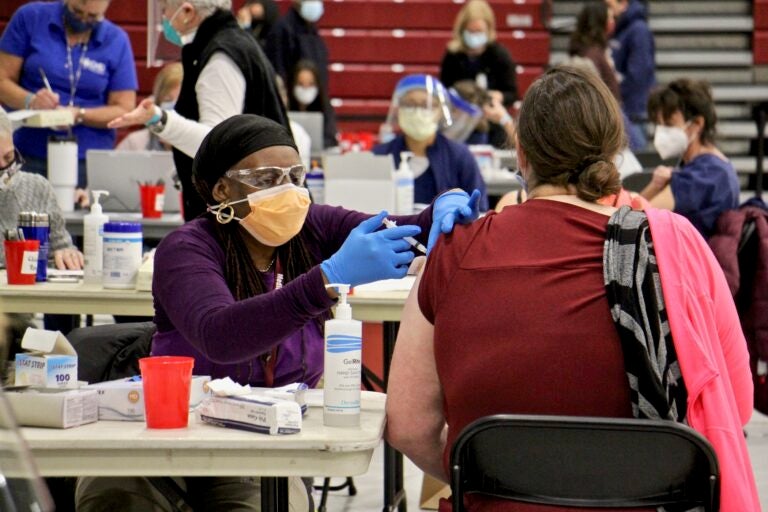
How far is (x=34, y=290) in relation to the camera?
3.49m

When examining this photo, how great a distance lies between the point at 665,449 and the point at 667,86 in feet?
11.1

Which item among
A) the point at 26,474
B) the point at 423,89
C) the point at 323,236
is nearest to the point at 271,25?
the point at 423,89

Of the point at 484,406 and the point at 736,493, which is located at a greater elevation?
the point at 484,406

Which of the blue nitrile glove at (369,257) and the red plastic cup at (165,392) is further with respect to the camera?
the blue nitrile glove at (369,257)

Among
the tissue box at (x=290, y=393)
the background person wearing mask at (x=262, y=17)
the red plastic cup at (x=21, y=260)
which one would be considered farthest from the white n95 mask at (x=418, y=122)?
the background person wearing mask at (x=262, y=17)

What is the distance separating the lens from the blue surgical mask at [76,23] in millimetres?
5684

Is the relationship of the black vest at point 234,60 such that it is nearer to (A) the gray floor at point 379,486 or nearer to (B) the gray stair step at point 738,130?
(A) the gray floor at point 379,486

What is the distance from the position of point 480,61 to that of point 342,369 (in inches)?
272

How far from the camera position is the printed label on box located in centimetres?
352

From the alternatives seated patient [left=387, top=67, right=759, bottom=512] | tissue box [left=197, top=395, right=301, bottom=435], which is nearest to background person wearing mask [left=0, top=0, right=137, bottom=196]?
tissue box [left=197, top=395, right=301, bottom=435]

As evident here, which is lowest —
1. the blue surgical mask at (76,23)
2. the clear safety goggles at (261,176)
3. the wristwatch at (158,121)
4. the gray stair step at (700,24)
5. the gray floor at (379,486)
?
the gray floor at (379,486)

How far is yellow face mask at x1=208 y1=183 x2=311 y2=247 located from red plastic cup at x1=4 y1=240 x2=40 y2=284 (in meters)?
1.16

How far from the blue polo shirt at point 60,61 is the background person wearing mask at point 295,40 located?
11.8 ft

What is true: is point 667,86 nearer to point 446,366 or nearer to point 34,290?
point 34,290
